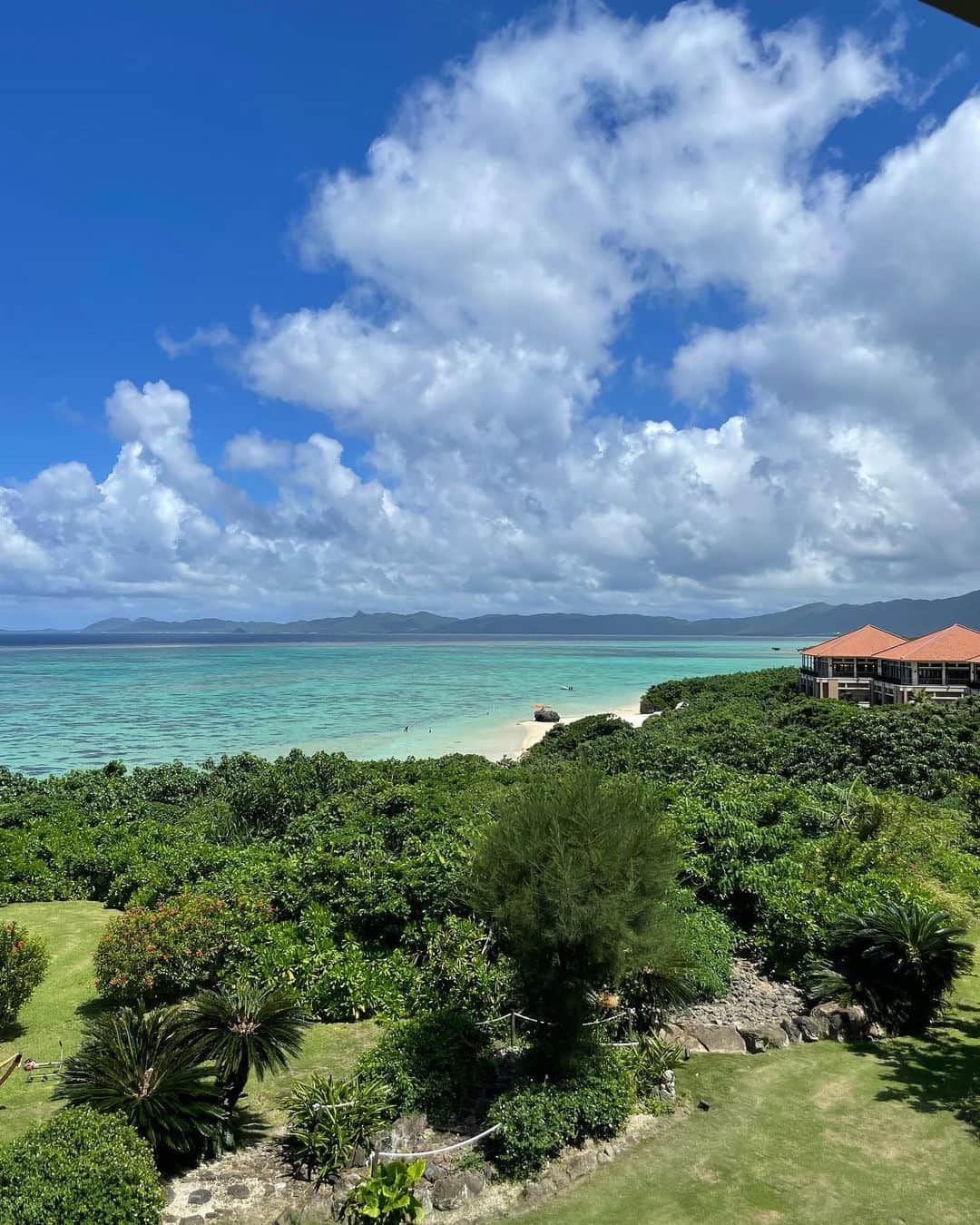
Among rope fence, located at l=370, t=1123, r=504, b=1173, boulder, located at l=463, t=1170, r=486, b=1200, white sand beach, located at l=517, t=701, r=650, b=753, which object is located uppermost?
rope fence, located at l=370, t=1123, r=504, b=1173

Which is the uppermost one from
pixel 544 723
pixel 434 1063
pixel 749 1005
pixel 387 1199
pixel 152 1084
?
pixel 152 1084

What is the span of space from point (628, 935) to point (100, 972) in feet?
24.6

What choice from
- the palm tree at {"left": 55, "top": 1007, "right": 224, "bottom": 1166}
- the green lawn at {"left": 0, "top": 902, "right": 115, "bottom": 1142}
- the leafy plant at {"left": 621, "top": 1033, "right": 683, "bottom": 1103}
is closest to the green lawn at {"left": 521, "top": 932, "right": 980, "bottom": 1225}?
the leafy plant at {"left": 621, "top": 1033, "right": 683, "bottom": 1103}

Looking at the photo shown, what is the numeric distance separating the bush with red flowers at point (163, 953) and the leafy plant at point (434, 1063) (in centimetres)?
310

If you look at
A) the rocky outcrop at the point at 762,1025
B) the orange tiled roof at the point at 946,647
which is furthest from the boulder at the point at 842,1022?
the orange tiled roof at the point at 946,647

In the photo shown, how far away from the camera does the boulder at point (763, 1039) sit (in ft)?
33.2

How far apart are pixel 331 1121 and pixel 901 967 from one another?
7.81m

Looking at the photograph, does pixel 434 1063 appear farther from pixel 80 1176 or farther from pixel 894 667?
pixel 894 667

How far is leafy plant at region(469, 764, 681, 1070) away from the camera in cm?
790

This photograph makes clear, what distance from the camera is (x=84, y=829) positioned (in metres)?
19.3

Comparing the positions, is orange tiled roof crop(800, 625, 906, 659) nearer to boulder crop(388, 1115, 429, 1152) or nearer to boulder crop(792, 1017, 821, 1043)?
boulder crop(792, 1017, 821, 1043)

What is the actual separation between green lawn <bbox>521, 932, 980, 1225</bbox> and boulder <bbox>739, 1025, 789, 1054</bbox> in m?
0.26

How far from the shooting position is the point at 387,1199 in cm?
680

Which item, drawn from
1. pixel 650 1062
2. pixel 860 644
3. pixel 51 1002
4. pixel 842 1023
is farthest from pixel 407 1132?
pixel 860 644
